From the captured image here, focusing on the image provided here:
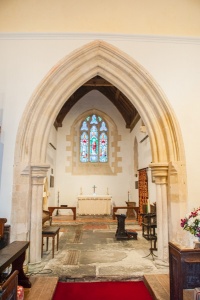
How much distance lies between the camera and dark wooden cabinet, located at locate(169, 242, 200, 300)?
2.29m

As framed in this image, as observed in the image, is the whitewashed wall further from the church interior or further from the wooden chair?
the wooden chair

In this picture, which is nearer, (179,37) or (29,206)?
(29,206)

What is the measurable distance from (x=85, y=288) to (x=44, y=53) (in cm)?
370

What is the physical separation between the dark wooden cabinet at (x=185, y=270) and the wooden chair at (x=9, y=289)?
1.50 m

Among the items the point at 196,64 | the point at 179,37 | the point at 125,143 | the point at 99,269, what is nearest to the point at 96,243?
the point at 99,269

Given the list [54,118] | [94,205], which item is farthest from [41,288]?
[94,205]

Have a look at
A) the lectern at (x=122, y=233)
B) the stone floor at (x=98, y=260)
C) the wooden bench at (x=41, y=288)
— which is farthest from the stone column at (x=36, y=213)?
the lectern at (x=122, y=233)

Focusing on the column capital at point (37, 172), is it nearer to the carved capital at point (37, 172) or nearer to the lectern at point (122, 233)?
the carved capital at point (37, 172)

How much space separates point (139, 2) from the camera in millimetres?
4402

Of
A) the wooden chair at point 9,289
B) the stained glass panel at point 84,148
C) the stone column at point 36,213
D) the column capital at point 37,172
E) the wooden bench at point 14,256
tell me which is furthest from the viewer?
the stained glass panel at point 84,148

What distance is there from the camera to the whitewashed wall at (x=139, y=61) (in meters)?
3.93

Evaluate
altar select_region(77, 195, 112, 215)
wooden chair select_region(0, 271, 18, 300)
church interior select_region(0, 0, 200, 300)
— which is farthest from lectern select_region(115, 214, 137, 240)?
wooden chair select_region(0, 271, 18, 300)

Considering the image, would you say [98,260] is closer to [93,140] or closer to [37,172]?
[37,172]

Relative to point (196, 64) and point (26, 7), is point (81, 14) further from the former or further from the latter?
point (196, 64)
